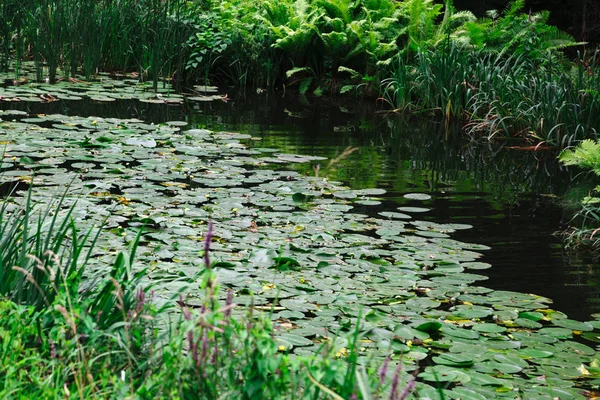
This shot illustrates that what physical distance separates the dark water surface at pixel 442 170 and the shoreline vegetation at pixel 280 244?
0.24m

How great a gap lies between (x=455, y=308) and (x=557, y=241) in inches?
65.3

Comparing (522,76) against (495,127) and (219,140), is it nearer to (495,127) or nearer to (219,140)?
(495,127)

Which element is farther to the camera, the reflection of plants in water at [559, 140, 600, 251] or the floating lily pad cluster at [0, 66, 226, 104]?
the floating lily pad cluster at [0, 66, 226, 104]

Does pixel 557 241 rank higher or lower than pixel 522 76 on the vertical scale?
lower

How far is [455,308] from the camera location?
12.6 ft

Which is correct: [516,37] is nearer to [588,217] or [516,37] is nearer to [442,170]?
[442,170]

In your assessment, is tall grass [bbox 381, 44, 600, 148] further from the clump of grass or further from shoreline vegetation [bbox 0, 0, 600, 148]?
the clump of grass

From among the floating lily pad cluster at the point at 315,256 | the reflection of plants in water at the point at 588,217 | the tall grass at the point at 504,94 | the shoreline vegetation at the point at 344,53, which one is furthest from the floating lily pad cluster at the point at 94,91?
the reflection of plants in water at the point at 588,217

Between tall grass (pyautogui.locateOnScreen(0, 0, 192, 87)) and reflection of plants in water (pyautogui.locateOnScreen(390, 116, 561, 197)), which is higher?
tall grass (pyautogui.locateOnScreen(0, 0, 192, 87))

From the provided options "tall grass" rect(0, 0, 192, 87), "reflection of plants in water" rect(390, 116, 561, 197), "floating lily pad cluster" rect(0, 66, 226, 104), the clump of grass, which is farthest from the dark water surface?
the clump of grass

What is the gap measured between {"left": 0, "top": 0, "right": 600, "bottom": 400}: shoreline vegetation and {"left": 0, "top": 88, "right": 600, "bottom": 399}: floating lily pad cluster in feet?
0.05

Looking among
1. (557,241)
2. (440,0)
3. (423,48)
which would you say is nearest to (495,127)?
(423,48)

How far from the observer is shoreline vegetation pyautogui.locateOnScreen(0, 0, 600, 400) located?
2.30 metres

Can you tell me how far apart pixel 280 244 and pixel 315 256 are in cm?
23
